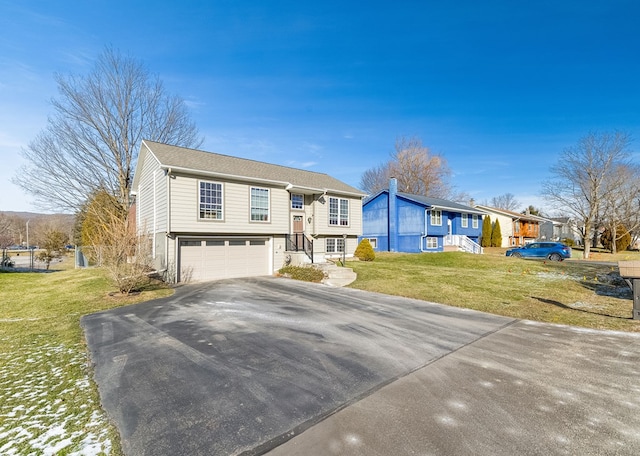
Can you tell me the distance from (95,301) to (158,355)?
7.15 m

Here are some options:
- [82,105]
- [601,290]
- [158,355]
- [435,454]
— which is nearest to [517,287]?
[601,290]

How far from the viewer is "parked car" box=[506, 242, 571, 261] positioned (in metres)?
22.9

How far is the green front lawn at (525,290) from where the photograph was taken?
845cm

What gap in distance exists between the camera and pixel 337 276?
14828 millimetres

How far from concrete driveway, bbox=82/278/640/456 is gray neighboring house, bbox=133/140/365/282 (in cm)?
638

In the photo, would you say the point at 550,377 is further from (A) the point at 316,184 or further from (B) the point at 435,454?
(A) the point at 316,184

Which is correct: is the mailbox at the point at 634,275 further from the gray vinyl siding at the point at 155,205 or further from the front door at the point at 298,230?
the gray vinyl siding at the point at 155,205

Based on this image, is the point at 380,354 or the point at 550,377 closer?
the point at 550,377

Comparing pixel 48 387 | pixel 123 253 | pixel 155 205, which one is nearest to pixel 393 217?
pixel 155 205

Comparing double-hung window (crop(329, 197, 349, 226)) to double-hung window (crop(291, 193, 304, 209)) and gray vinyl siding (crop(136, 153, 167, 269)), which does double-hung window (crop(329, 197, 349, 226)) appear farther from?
gray vinyl siding (crop(136, 153, 167, 269))

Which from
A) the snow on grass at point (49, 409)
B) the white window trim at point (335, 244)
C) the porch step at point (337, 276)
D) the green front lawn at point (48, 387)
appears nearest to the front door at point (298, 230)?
the white window trim at point (335, 244)

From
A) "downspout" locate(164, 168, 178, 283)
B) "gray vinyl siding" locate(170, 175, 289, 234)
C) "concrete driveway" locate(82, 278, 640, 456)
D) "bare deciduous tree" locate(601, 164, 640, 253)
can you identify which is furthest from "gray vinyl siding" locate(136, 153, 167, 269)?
"bare deciduous tree" locate(601, 164, 640, 253)

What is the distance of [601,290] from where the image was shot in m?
11.8

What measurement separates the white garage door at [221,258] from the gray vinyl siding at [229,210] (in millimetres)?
751
